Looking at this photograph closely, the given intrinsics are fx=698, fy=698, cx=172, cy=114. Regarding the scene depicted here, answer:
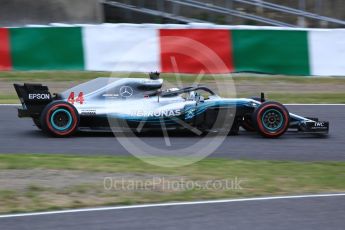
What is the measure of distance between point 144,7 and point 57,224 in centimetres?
1400

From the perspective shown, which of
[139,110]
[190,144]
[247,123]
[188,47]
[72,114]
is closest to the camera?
A: [190,144]

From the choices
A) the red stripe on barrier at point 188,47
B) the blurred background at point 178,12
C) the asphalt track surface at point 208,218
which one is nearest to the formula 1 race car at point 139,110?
the asphalt track surface at point 208,218

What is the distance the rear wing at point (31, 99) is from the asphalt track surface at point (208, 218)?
12.9 feet

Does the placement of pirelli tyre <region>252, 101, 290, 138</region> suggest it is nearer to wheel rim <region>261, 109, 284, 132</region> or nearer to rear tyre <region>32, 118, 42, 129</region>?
wheel rim <region>261, 109, 284, 132</region>

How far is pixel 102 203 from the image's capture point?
6.54 meters

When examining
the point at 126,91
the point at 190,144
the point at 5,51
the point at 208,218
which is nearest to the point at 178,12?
the point at 5,51

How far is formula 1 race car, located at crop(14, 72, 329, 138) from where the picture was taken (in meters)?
9.82

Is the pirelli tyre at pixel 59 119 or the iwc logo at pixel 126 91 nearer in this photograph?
the pirelli tyre at pixel 59 119

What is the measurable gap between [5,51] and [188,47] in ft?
13.3

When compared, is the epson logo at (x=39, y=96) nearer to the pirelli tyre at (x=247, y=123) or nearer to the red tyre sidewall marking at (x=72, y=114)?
the red tyre sidewall marking at (x=72, y=114)

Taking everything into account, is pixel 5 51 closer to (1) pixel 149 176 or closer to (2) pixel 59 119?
(2) pixel 59 119

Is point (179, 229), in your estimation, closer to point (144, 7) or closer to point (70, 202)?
point (70, 202)

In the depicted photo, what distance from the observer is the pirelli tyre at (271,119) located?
9875mm

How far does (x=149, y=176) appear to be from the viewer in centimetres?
761
